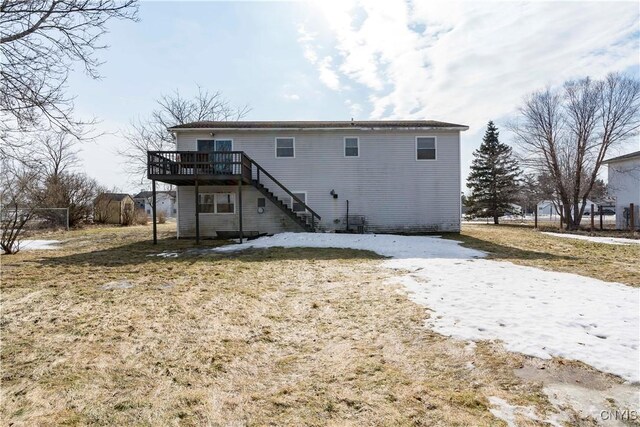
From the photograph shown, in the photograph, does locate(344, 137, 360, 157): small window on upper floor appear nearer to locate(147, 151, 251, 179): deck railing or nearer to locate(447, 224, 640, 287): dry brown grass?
locate(147, 151, 251, 179): deck railing

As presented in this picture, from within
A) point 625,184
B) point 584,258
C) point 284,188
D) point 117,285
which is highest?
point 625,184

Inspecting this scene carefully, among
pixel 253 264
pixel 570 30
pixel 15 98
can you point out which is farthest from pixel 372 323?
pixel 570 30

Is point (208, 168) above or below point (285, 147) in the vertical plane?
below

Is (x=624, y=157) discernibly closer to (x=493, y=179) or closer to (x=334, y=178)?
(x=493, y=179)

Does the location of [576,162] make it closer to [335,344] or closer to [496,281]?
[496,281]

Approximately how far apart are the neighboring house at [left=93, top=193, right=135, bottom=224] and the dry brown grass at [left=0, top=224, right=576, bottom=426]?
2543 centimetres

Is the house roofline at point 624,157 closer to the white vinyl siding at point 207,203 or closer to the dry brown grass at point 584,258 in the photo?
the dry brown grass at point 584,258

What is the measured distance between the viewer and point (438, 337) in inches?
148

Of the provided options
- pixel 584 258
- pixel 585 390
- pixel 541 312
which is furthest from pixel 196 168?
pixel 584 258

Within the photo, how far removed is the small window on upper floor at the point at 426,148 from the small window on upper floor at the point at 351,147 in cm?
298

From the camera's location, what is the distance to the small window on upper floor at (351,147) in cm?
1625

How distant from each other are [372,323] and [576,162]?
24967mm

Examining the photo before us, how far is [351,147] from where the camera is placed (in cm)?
1627

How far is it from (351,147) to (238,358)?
45.7 feet
